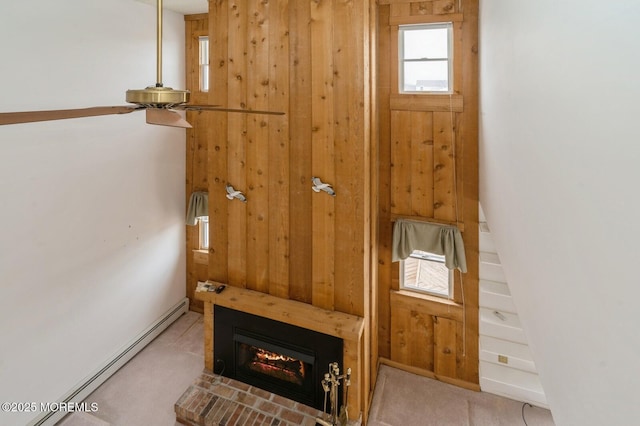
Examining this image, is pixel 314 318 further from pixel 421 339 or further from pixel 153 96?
pixel 153 96

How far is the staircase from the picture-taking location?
11.8 ft

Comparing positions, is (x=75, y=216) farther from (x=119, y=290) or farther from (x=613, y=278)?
(x=613, y=278)

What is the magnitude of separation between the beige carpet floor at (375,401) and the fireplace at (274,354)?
2.26 ft

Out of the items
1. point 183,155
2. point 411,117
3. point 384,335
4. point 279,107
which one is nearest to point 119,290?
point 183,155

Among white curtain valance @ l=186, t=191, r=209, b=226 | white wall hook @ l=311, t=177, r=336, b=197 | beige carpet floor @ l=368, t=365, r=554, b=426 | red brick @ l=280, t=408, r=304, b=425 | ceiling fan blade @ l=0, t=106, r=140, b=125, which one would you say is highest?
ceiling fan blade @ l=0, t=106, r=140, b=125

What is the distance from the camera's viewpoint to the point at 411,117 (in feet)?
12.2

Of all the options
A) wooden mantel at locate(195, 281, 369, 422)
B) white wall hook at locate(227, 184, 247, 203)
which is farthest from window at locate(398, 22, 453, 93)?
wooden mantel at locate(195, 281, 369, 422)

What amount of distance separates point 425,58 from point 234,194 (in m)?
2.66

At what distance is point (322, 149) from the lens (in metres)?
3.07

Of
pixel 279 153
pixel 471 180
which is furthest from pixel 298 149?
pixel 471 180

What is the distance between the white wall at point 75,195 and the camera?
2.82 meters

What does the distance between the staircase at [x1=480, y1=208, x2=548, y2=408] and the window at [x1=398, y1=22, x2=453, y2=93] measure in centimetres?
163

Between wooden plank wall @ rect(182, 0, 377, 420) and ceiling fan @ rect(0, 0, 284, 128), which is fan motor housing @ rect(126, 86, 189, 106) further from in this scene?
wooden plank wall @ rect(182, 0, 377, 420)

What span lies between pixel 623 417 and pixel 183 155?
526 centimetres
